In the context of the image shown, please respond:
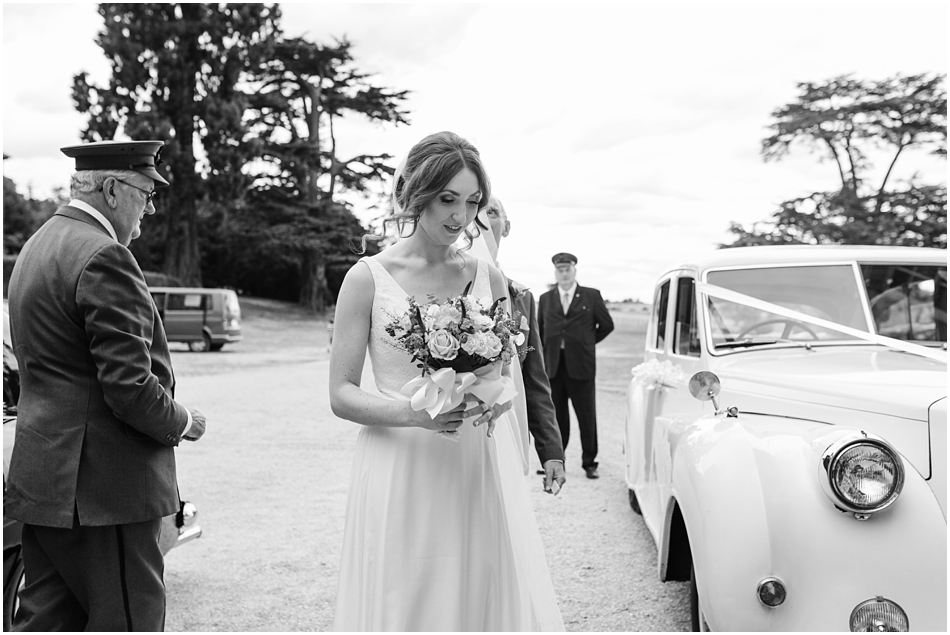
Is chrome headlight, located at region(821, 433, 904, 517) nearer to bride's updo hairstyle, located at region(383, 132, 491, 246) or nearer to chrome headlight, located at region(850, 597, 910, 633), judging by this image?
chrome headlight, located at region(850, 597, 910, 633)

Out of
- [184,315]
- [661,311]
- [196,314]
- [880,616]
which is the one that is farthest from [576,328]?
[184,315]

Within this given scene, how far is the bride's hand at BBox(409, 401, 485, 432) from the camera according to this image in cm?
218

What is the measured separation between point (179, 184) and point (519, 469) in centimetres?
3392

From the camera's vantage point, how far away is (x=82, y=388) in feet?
8.17

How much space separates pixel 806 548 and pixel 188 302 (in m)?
24.1

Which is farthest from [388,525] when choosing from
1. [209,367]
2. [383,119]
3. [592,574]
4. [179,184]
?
[383,119]

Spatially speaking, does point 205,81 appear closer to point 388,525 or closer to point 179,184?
point 179,184

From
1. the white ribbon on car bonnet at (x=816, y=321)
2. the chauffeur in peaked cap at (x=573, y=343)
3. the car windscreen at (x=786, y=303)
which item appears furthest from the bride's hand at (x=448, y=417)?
the chauffeur in peaked cap at (x=573, y=343)

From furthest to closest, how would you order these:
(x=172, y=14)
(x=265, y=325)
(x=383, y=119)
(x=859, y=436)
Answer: (x=383, y=119)
(x=265, y=325)
(x=172, y=14)
(x=859, y=436)

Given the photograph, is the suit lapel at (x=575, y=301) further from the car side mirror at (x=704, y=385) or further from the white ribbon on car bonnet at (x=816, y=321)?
the car side mirror at (x=704, y=385)

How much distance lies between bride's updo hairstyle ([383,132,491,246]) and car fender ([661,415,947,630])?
1533 mm

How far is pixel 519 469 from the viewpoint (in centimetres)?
253

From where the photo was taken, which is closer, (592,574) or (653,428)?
(592,574)

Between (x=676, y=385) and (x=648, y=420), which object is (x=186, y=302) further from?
(x=676, y=385)
